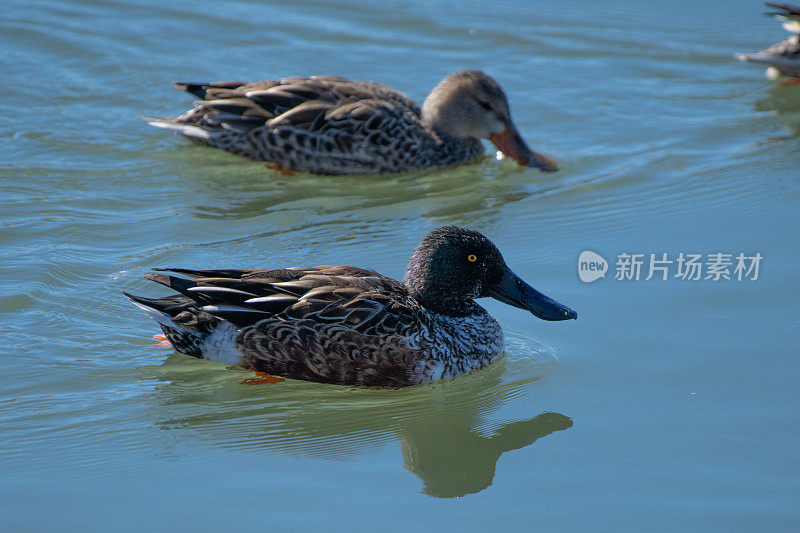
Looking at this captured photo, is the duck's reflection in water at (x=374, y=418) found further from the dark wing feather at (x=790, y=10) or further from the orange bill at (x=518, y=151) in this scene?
the dark wing feather at (x=790, y=10)

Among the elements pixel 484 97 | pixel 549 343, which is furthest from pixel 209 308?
pixel 484 97

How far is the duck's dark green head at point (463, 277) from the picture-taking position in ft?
24.3

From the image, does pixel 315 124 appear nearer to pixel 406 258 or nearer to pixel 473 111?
pixel 473 111

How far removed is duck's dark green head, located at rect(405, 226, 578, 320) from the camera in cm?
741

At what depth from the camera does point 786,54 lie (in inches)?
506

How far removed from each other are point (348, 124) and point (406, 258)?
95.1 inches

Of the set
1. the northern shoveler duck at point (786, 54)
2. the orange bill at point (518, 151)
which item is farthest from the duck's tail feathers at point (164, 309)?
the northern shoveler duck at point (786, 54)

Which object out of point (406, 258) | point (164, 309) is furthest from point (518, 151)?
point (164, 309)

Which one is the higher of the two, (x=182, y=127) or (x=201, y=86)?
(x=201, y=86)

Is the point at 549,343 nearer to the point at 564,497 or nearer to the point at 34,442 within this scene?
the point at 564,497

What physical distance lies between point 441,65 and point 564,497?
874 cm

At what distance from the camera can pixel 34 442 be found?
6.43m

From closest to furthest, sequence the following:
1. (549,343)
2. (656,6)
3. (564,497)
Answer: (564,497), (549,343), (656,6)

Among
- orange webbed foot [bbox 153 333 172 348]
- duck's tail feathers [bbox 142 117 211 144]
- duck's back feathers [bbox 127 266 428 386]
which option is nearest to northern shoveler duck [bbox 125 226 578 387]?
duck's back feathers [bbox 127 266 428 386]
